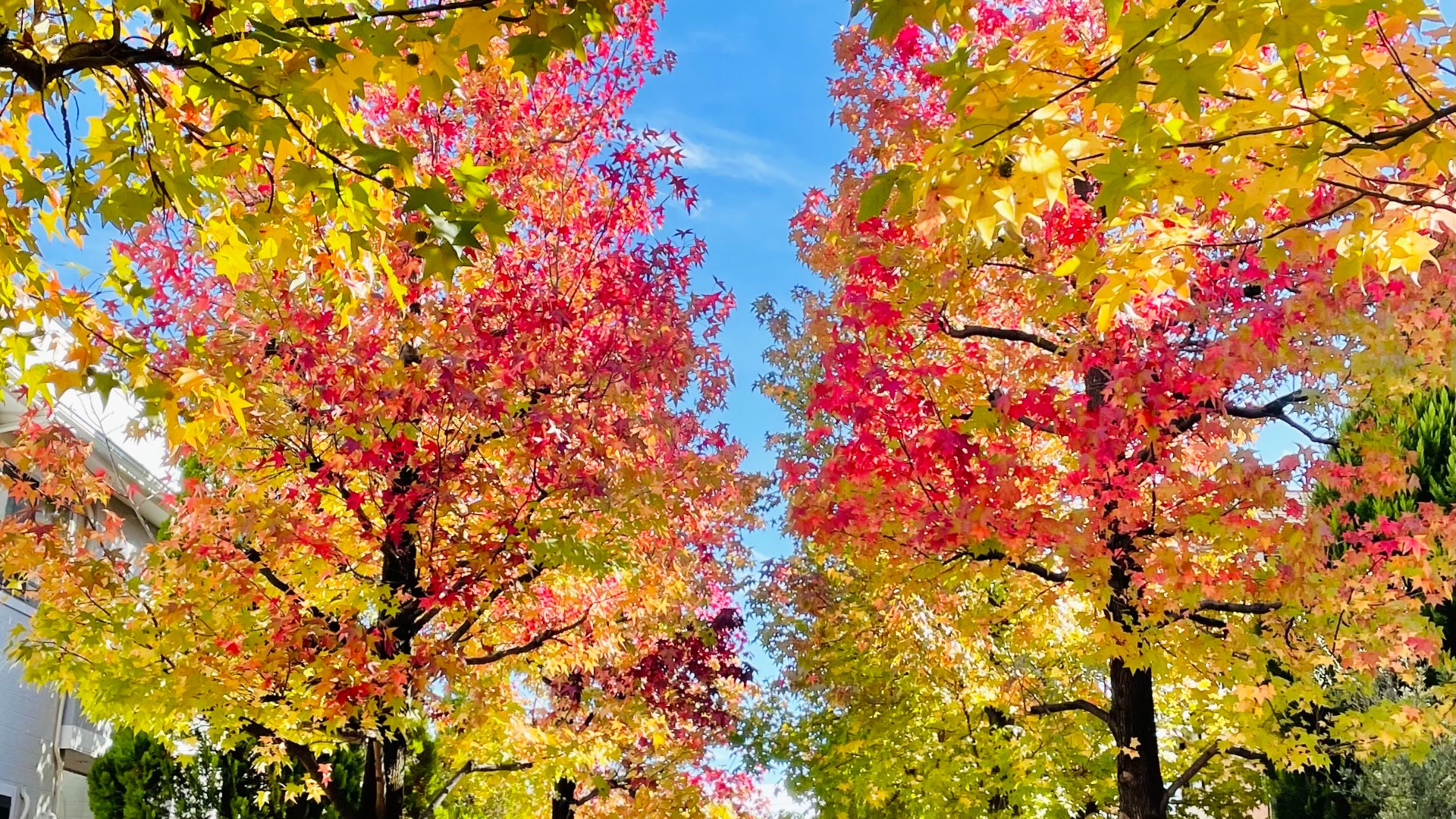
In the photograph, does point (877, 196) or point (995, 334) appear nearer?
point (877, 196)

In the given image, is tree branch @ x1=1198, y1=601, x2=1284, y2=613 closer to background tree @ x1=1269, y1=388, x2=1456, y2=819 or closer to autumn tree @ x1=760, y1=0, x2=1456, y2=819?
autumn tree @ x1=760, y1=0, x2=1456, y2=819

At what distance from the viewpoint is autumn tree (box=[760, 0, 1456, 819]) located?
3.59 meters

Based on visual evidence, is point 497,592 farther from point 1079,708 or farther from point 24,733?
point 24,733

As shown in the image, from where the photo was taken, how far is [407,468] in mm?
8656

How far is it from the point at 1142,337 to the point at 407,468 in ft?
21.1

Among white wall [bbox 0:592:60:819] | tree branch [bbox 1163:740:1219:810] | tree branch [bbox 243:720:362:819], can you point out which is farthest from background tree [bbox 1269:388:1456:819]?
white wall [bbox 0:592:60:819]

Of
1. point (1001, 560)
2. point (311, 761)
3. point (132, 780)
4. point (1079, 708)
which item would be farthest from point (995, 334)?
point (132, 780)

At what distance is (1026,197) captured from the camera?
3.61 metres

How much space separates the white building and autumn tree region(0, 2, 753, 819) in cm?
388

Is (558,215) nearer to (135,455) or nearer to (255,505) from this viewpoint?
(255,505)

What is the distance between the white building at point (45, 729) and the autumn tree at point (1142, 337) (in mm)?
8948

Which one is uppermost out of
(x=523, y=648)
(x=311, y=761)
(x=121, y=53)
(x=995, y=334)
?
(x=995, y=334)

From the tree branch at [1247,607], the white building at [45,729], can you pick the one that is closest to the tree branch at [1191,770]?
the tree branch at [1247,607]

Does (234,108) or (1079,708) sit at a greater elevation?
(234,108)
